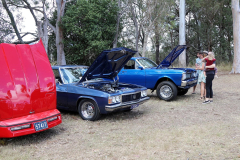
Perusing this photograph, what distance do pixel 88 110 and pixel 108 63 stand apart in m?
1.45

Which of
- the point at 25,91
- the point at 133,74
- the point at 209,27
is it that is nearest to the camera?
the point at 25,91

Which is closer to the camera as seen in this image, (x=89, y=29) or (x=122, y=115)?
(x=122, y=115)

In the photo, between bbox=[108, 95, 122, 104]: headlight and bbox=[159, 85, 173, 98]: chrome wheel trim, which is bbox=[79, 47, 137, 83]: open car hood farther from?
bbox=[159, 85, 173, 98]: chrome wheel trim

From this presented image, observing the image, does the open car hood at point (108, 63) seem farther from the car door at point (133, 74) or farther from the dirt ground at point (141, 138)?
the car door at point (133, 74)

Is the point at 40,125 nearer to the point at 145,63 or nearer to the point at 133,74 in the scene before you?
the point at 133,74

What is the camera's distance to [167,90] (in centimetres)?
880

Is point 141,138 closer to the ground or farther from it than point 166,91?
closer to the ground

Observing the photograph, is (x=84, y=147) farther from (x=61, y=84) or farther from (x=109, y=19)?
(x=109, y=19)

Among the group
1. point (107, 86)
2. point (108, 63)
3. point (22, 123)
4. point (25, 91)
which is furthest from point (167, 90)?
point (22, 123)

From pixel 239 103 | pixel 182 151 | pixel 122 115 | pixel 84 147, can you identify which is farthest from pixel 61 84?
pixel 239 103

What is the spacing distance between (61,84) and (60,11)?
1310 cm

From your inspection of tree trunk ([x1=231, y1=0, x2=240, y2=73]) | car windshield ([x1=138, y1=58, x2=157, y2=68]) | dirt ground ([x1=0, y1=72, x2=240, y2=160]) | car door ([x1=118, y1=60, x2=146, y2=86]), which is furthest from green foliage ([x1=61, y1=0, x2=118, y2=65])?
dirt ground ([x1=0, y1=72, x2=240, y2=160])

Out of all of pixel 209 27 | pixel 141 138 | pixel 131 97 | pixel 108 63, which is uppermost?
pixel 209 27

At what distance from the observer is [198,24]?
104ft
